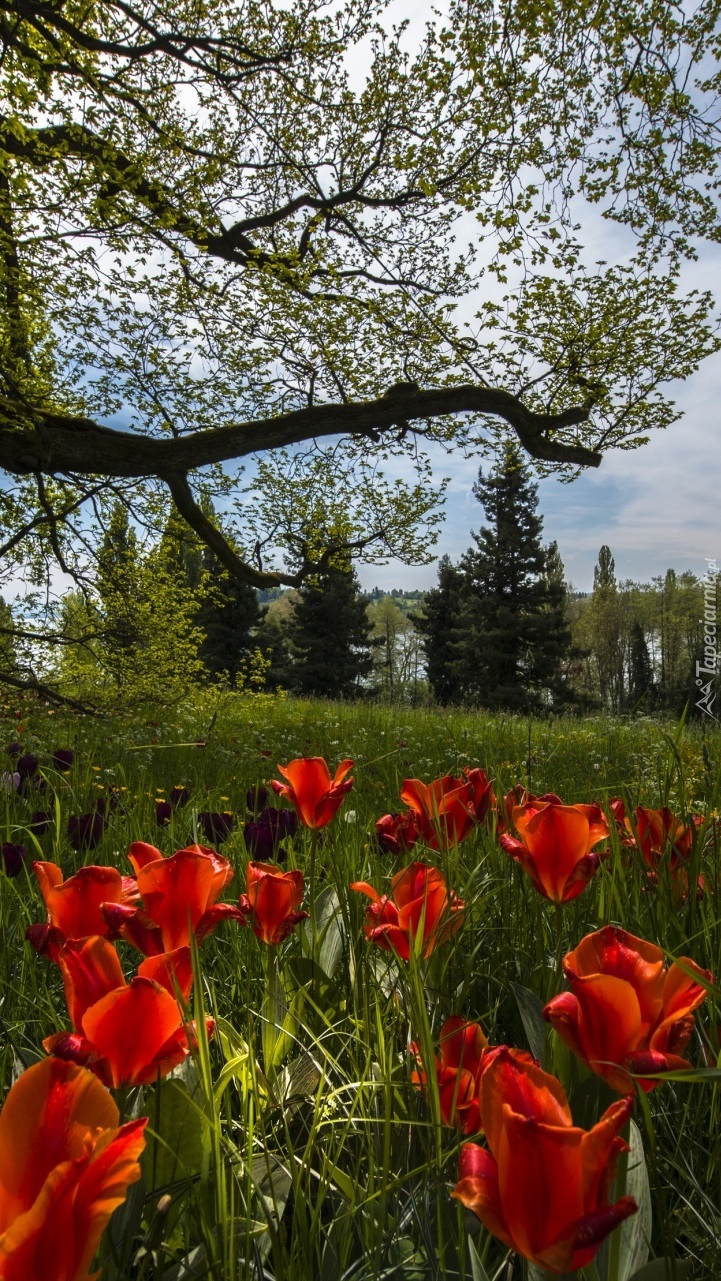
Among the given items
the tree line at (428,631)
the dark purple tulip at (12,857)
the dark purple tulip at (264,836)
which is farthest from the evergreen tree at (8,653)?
the dark purple tulip at (264,836)

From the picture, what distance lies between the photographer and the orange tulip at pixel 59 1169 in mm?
373

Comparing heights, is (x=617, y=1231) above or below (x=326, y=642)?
below

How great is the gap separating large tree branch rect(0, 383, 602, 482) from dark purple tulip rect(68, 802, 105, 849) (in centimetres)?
501

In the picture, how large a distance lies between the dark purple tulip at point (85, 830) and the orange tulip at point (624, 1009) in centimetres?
145

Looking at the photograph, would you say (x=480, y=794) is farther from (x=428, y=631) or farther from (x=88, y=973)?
(x=428, y=631)

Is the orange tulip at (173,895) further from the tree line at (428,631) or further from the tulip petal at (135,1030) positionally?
the tree line at (428,631)

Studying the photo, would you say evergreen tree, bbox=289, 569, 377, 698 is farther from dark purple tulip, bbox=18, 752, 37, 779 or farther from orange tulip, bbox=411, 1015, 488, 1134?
orange tulip, bbox=411, 1015, 488, 1134

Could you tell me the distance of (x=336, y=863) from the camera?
1477mm

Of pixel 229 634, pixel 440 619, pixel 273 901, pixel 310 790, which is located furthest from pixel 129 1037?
pixel 440 619

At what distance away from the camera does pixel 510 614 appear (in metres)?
33.1

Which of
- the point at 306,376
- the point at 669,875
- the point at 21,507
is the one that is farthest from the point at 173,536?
the point at 669,875

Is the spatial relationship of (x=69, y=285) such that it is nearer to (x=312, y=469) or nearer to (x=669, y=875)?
(x=312, y=469)

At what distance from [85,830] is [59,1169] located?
1.60 m

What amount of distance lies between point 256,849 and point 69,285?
24.2 ft
